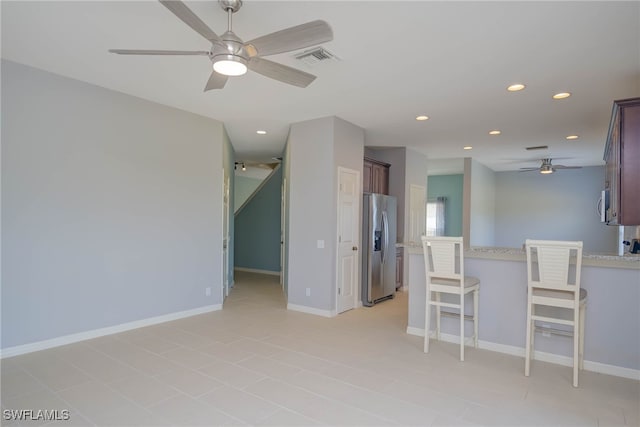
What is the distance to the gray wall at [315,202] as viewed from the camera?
4.97 metres

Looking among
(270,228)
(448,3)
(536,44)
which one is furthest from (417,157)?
(448,3)

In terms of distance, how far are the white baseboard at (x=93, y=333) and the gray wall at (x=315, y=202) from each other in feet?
4.70

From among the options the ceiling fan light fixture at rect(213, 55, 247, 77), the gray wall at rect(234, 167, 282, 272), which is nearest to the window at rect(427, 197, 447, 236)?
the gray wall at rect(234, 167, 282, 272)

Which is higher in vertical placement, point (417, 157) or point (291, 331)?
point (417, 157)

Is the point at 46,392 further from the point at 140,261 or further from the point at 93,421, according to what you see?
the point at 140,261

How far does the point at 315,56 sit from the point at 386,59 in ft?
2.04

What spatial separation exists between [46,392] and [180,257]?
2196 mm

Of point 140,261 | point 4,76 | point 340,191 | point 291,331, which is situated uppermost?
point 4,76

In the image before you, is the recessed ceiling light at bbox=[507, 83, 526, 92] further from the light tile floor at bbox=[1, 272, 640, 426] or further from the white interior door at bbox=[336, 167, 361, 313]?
the light tile floor at bbox=[1, 272, 640, 426]

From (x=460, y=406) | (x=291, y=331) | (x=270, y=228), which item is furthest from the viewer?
(x=270, y=228)

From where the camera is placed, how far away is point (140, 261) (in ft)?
14.1

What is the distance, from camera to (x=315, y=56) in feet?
10.1

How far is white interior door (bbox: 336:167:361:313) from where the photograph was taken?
201 inches

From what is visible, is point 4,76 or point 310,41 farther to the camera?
point 4,76
